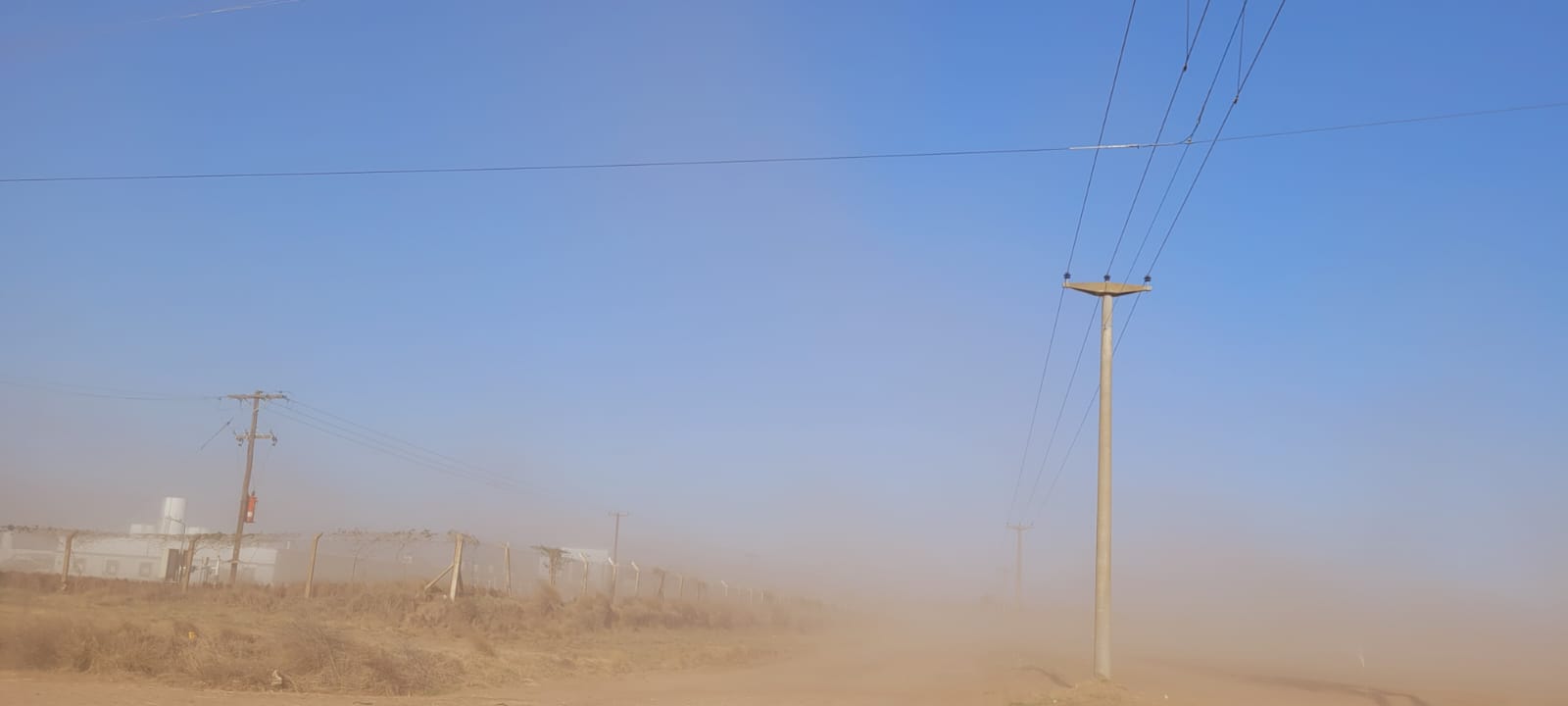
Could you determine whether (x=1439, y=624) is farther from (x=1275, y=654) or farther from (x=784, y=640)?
(x=784, y=640)

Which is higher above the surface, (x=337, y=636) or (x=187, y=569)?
(x=187, y=569)

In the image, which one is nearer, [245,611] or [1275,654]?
[245,611]

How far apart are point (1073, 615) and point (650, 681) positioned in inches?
3525

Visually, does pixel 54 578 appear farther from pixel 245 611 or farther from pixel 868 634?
pixel 868 634

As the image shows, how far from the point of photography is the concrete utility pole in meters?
25.0

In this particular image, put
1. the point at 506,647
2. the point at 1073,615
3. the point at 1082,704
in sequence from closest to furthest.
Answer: the point at 1082,704
the point at 506,647
the point at 1073,615

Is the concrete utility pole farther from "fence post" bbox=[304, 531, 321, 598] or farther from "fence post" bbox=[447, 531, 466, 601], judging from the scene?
"fence post" bbox=[304, 531, 321, 598]

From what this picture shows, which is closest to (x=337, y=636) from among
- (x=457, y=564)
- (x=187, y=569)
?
(x=457, y=564)

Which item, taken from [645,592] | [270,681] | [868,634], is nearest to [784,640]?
[645,592]

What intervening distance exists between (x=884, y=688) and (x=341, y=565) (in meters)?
46.7

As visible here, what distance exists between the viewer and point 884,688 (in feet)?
91.9

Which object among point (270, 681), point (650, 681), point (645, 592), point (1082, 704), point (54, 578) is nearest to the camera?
point (270, 681)

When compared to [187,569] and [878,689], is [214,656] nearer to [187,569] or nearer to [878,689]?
[878,689]

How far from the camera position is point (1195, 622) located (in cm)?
10331
